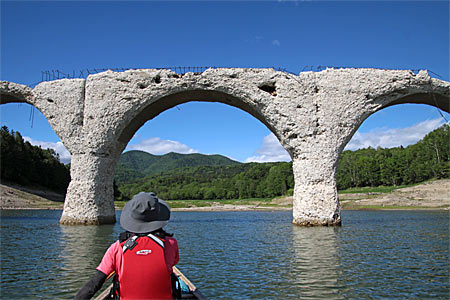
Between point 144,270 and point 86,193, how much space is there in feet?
39.0

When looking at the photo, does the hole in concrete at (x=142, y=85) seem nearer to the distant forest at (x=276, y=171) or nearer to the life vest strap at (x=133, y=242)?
the life vest strap at (x=133, y=242)

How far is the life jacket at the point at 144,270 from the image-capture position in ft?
8.18

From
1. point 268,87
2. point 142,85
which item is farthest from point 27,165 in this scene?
point 268,87

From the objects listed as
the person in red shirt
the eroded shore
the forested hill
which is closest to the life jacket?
the person in red shirt

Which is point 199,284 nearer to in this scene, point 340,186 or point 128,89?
point 128,89

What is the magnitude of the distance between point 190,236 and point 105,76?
670cm

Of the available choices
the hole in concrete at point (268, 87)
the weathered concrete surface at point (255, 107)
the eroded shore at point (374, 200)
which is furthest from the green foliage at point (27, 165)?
the hole in concrete at point (268, 87)

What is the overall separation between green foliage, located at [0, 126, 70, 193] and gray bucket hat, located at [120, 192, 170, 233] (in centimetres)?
3880

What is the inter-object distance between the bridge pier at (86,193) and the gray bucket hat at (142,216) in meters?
11.7

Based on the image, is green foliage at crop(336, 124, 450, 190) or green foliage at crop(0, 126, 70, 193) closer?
green foliage at crop(0, 126, 70, 193)

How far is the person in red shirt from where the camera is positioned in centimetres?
250

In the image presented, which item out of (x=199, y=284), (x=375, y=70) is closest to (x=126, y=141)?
(x=375, y=70)

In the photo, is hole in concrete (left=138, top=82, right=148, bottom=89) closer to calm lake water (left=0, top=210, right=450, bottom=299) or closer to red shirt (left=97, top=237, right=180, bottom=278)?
calm lake water (left=0, top=210, right=450, bottom=299)

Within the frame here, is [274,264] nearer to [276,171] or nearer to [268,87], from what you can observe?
[268,87]
